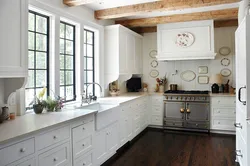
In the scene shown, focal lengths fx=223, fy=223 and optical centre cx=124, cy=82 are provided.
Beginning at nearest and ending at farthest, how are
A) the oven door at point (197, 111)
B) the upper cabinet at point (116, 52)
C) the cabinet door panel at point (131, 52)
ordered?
the upper cabinet at point (116, 52) < the oven door at point (197, 111) < the cabinet door panel at point (131, 52)

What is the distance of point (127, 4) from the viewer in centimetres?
404

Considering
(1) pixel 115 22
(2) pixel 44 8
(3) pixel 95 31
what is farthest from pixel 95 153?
(1) pixel 115 22

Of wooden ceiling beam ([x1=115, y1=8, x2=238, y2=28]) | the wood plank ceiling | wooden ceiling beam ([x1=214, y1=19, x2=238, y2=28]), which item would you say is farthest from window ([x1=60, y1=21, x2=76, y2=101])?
wooden ceiling beam ([x1=214, y1=19, x2=238, y2=28])

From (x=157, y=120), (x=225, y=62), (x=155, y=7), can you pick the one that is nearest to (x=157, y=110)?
(x=157, y=120)

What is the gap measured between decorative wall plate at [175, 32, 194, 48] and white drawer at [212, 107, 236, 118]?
1.59 metres

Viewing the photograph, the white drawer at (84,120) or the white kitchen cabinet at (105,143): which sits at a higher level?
the white drawer at (84,120)

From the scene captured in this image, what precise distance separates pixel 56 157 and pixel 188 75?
4.35 m

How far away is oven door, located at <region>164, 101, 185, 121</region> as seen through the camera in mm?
5195

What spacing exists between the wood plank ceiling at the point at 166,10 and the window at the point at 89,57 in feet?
1.32

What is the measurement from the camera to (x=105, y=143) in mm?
3305

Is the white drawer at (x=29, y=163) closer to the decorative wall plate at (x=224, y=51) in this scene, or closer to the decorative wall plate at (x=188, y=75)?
the decorative wall plate at (x=188, y=75)

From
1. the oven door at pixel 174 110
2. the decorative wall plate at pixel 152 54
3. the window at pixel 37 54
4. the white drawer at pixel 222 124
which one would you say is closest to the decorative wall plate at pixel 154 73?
the decorative wall plate at pixel 152 54

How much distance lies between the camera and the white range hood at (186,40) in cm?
503

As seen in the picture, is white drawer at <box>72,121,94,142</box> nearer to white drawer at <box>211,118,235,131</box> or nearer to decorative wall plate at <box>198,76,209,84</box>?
white drawer at <box>211,118,235,131</box>
